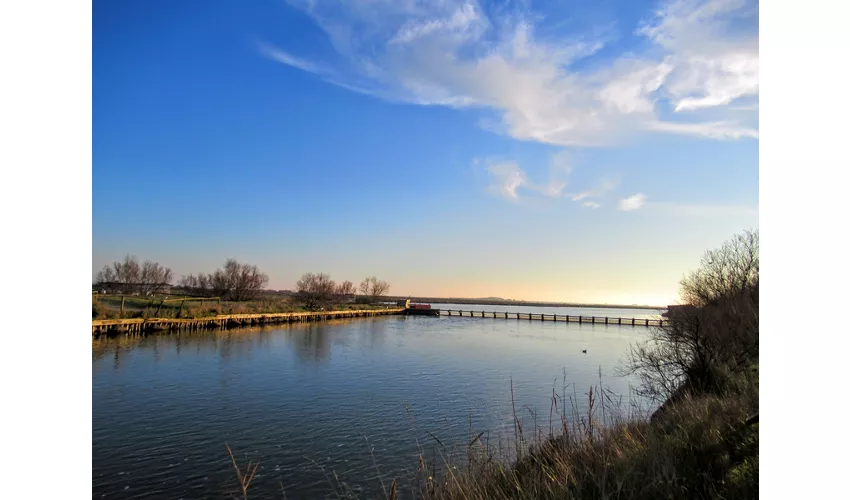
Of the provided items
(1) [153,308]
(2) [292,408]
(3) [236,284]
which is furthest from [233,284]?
(2) [292,408]

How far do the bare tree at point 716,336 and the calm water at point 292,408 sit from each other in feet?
4.74

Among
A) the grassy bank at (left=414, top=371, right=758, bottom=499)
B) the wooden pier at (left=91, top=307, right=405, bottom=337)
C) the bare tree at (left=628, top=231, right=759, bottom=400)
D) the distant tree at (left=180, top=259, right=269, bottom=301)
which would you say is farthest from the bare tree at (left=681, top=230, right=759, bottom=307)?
the distant tree at (left=180, top=259, right=269, bottom=301)

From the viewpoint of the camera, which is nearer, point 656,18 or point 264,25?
point 656,18

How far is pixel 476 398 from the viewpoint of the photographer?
951cm

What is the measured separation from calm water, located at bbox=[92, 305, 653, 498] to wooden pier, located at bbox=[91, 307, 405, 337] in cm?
175

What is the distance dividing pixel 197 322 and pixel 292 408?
1711 centimetres

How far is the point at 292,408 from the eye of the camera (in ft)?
27.9

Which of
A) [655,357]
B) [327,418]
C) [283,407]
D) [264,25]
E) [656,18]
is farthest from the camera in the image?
[655,357]

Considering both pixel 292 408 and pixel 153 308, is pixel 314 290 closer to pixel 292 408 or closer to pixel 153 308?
pixel 153 308

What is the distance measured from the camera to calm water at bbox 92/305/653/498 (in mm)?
5486

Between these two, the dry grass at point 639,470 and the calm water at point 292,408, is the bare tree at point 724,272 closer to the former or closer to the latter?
the calm water at point 292,408
